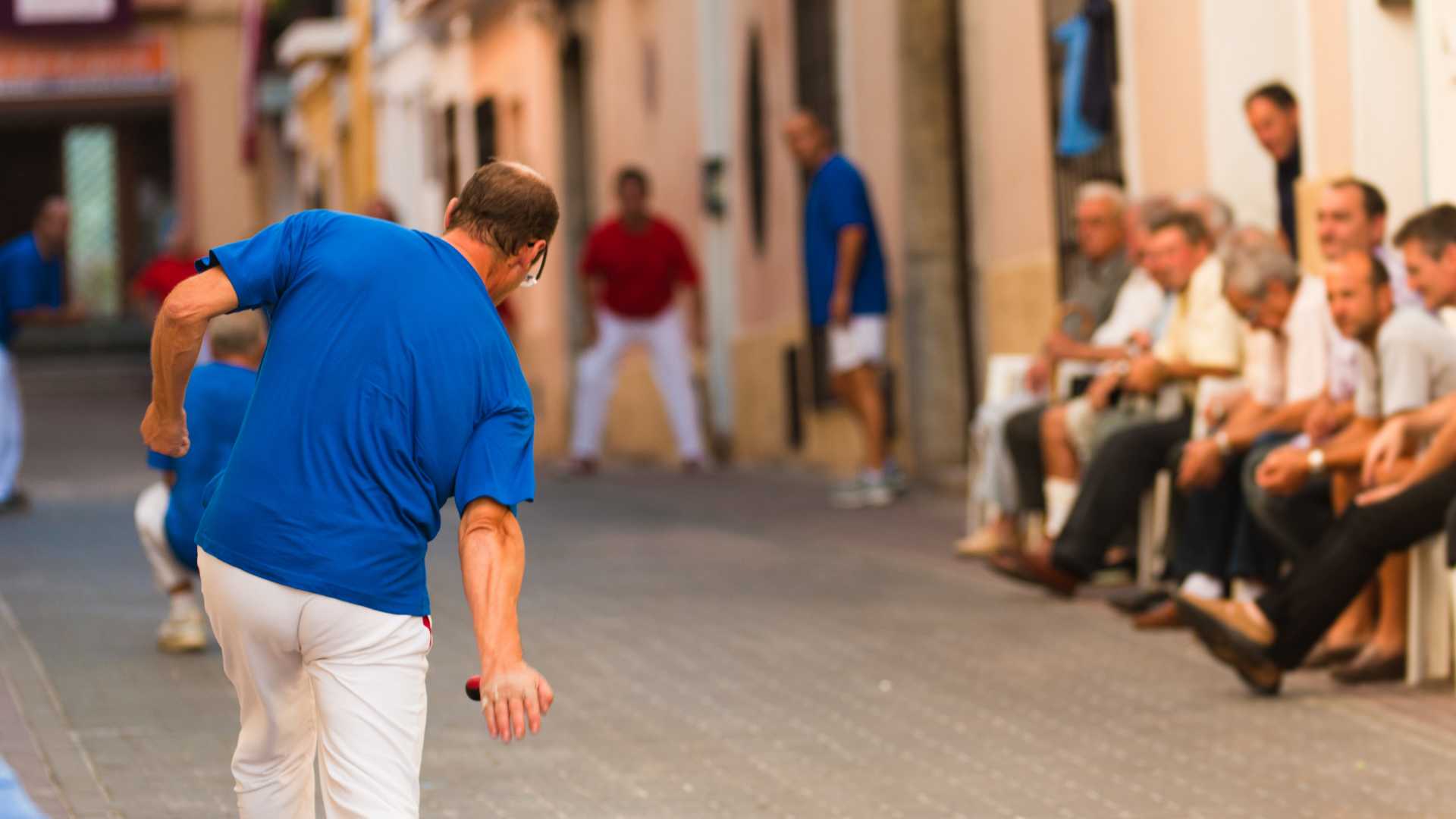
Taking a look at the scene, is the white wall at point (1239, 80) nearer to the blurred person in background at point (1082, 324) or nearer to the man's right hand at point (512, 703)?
the blurred person in background at point (1082, 324)

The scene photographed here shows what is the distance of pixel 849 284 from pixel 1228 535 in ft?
18.7

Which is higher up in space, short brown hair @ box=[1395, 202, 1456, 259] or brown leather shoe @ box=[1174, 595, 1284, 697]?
short brown hair @ box=[1395, 202, 1456, 259]

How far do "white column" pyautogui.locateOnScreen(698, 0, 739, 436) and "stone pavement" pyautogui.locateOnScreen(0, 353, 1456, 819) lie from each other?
24.9 feet

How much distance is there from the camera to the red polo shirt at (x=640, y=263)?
1875 centimetres

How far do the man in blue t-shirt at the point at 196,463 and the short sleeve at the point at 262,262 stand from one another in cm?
347

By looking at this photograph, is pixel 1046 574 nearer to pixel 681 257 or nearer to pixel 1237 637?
pixel 1237 637

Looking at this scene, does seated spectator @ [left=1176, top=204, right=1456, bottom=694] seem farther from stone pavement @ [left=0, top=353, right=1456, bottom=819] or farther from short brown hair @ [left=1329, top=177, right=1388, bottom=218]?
short brown hair @ [left=1329, top=177, right=1388, bottom=218]

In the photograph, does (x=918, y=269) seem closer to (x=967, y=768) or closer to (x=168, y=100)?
(x=967, y=768)

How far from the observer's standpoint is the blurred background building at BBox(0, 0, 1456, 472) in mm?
10812

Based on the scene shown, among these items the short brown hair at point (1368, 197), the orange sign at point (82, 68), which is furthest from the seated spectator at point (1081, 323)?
the orange sign at point (82, 68)

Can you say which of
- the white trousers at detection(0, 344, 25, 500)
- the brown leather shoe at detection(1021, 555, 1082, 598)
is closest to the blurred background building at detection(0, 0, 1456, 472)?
the brown leather shoe at detection(1021, 555, 1082, 598)

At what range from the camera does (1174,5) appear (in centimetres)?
1282

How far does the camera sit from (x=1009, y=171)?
14945 mm

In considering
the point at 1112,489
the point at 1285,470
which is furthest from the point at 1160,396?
the point at 1285,470
